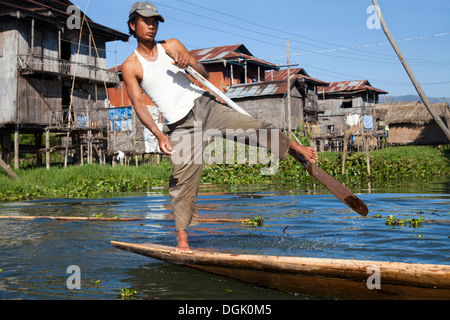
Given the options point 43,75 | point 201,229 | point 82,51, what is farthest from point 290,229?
point 82,51

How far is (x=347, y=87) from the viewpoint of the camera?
41.9m

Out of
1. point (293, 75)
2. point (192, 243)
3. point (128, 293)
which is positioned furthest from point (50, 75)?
point (293, 75)

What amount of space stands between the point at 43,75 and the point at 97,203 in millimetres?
12244

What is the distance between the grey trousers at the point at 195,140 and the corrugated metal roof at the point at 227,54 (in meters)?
26.1

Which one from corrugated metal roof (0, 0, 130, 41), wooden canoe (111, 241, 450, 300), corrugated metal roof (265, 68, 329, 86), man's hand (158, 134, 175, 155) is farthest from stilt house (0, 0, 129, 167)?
corrugated metal roof (265, 68, 329, 86)

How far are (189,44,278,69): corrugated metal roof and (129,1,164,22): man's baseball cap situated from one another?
26.2 meters

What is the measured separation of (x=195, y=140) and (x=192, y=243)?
4.62ft

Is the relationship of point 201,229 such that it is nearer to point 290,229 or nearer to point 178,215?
point 290,229

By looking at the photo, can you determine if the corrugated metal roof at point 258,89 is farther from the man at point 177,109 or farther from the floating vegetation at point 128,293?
the floating vegetation at point 128,293

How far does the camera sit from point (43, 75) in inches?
797

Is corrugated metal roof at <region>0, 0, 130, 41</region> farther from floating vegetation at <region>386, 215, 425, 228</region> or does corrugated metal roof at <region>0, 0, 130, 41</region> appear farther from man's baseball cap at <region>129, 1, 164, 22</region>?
floating vegetation at <region>386, 215, 425, 228</region>

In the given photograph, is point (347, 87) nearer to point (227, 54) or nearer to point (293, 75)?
point (293, 75)

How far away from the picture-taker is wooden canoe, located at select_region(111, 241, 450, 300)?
2812mm

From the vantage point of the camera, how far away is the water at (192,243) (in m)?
3.80
